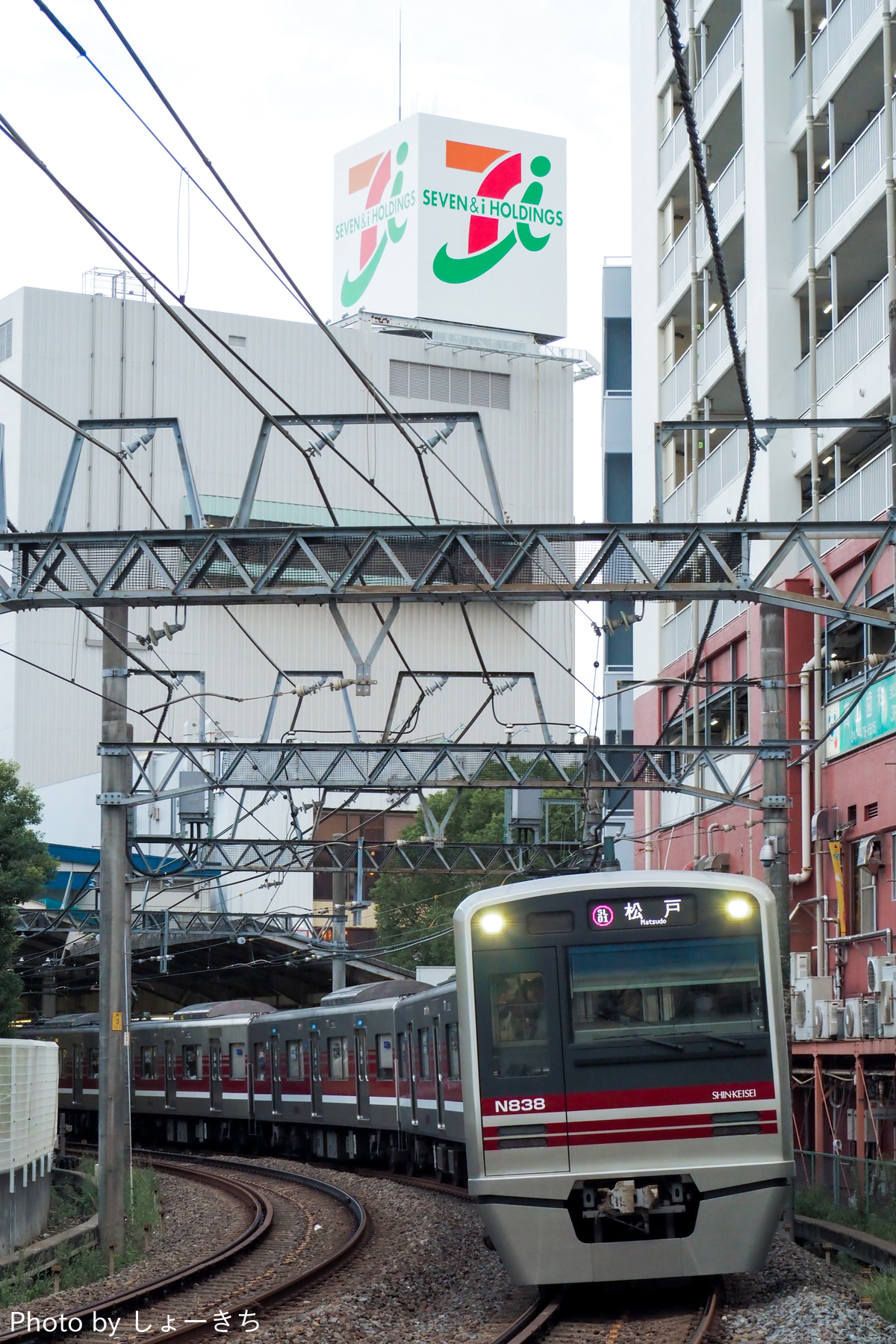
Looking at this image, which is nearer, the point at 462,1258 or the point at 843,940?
the point at 462,1258

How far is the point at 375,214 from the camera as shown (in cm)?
7056

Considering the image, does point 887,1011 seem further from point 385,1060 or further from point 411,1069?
point 385,1060

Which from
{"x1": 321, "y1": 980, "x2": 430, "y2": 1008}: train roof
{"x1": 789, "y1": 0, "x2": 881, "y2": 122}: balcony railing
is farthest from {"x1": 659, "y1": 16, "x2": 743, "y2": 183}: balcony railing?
{"x1": 321, "y1": 980, "x2": 430, "y2": 1008}: train roof

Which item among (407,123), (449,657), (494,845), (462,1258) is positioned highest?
(407,123)

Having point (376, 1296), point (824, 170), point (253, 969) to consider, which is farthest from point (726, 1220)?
point (253, 969)

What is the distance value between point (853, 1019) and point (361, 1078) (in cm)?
865

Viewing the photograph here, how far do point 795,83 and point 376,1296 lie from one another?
2331 cm

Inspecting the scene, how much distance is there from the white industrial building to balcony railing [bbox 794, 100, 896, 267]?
29665 mm

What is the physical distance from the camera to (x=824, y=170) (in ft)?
95.7

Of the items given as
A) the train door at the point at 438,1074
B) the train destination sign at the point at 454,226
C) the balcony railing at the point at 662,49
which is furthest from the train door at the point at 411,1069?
the train destination sign at the point at 454,226

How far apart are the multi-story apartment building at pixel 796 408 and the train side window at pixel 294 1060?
8400mm

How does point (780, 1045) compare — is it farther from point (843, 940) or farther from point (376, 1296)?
point (843, 940)

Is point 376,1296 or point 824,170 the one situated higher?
point 824,170

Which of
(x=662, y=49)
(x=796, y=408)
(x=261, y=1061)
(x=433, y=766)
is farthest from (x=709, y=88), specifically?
(x=261, y=1061)
